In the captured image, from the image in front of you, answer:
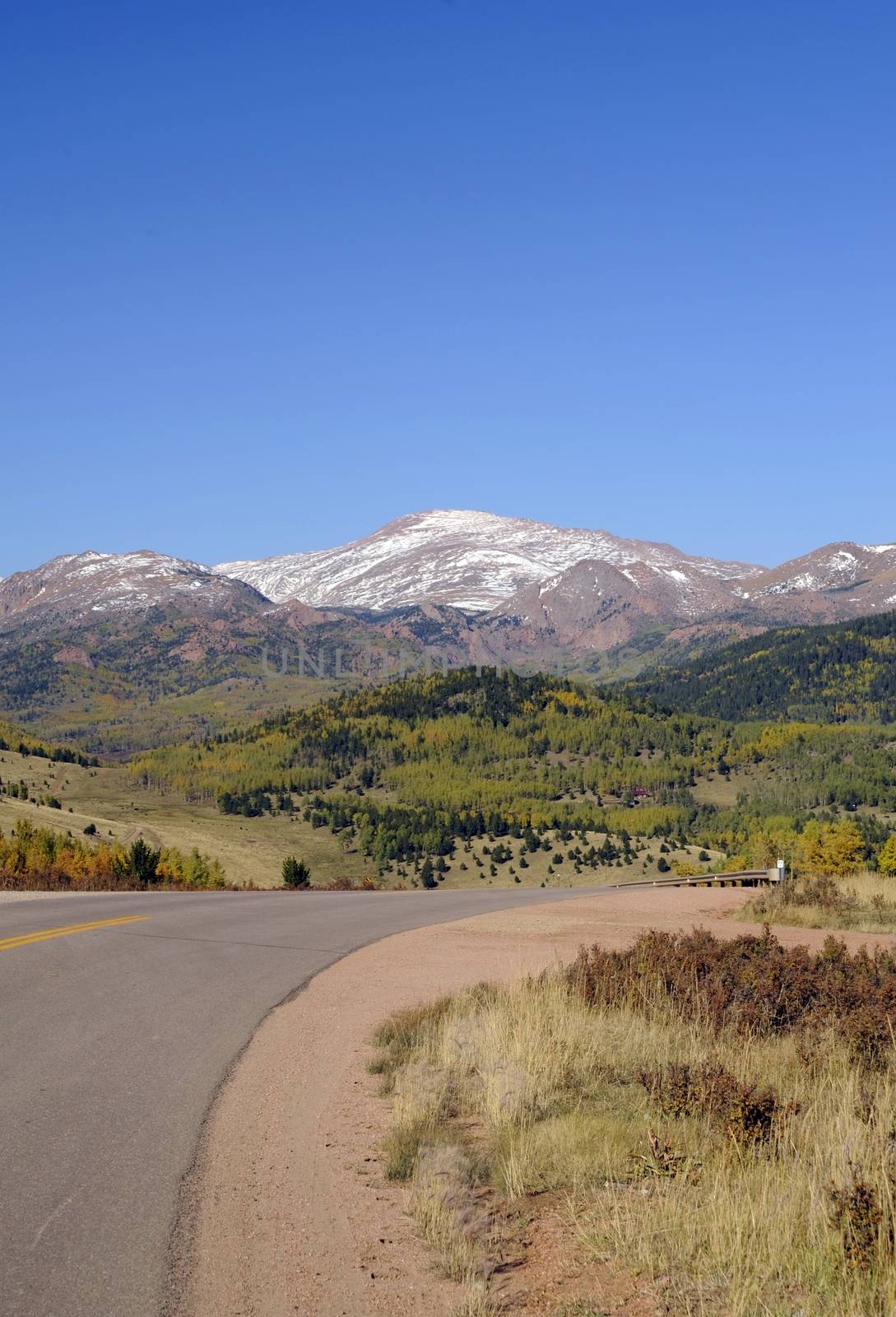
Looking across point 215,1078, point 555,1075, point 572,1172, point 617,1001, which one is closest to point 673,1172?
point 572,1172

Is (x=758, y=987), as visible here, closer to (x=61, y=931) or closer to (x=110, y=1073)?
(x=110, y=1073)

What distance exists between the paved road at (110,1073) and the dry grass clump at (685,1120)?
6.23ft

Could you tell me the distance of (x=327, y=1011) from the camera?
47.6 ft

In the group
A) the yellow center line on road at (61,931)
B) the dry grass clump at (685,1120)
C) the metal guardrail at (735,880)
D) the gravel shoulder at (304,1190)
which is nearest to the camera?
the gravel shoulder at (304,1190)

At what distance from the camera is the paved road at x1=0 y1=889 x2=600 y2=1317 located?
6.54m

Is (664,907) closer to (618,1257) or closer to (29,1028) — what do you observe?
(29,1028)

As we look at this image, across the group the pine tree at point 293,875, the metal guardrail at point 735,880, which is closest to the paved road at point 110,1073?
the pine tree at point 293,875

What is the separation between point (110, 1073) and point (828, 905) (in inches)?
913

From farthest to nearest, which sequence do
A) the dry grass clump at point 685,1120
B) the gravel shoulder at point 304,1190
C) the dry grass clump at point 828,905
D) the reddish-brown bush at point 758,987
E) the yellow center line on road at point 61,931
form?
the dry grass clump at point 828,905 → the yellow center line on road at point 61,931 → the reddish-brown bush at point 758,987 → the dry grass clump at point 685,1120 → the gravel shoulder at point 304,1190

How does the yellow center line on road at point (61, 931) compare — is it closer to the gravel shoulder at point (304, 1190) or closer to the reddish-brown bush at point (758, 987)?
the gravel shoulder at point (304, 1190)

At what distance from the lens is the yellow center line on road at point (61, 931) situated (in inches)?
683

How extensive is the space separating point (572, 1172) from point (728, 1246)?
1.70m

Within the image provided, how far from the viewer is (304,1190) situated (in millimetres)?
8008

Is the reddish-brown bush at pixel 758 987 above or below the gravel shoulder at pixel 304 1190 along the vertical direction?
below
